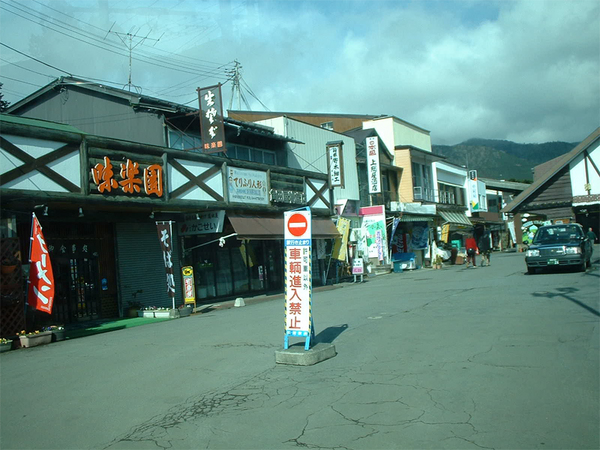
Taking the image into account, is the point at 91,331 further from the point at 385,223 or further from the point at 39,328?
the point at 385,223

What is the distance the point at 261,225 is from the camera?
66.4 ft

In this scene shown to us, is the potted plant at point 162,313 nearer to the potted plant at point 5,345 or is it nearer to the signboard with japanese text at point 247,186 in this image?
the signboard with japanese text at point 247,186

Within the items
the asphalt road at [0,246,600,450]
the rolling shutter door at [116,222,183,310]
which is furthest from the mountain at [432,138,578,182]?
the asphalt road at [0,246,600,450]

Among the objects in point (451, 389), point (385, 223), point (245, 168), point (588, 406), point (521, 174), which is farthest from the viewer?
point (521, 174)

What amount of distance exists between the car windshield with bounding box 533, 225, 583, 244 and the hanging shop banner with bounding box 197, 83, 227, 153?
12.0 meters

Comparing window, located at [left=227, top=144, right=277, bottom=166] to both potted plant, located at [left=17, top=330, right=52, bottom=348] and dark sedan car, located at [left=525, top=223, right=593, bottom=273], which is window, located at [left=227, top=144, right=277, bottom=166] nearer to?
potted plant, located at [left=17, top=330, right=52, bottom=348]

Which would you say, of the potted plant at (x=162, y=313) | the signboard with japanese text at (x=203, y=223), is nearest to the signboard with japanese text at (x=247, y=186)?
the signboard with japanese text at (x=203, y=223)

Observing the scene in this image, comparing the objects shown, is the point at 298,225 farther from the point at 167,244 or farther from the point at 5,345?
the point at 167,244

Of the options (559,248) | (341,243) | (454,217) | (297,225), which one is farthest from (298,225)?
(454,217)

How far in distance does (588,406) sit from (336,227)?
20275mm

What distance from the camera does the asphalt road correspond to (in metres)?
5.05

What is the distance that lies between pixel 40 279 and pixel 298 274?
266 inches

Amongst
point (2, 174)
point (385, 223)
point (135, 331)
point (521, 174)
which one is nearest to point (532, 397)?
point (135, 331)

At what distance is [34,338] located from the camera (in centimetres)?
1169
